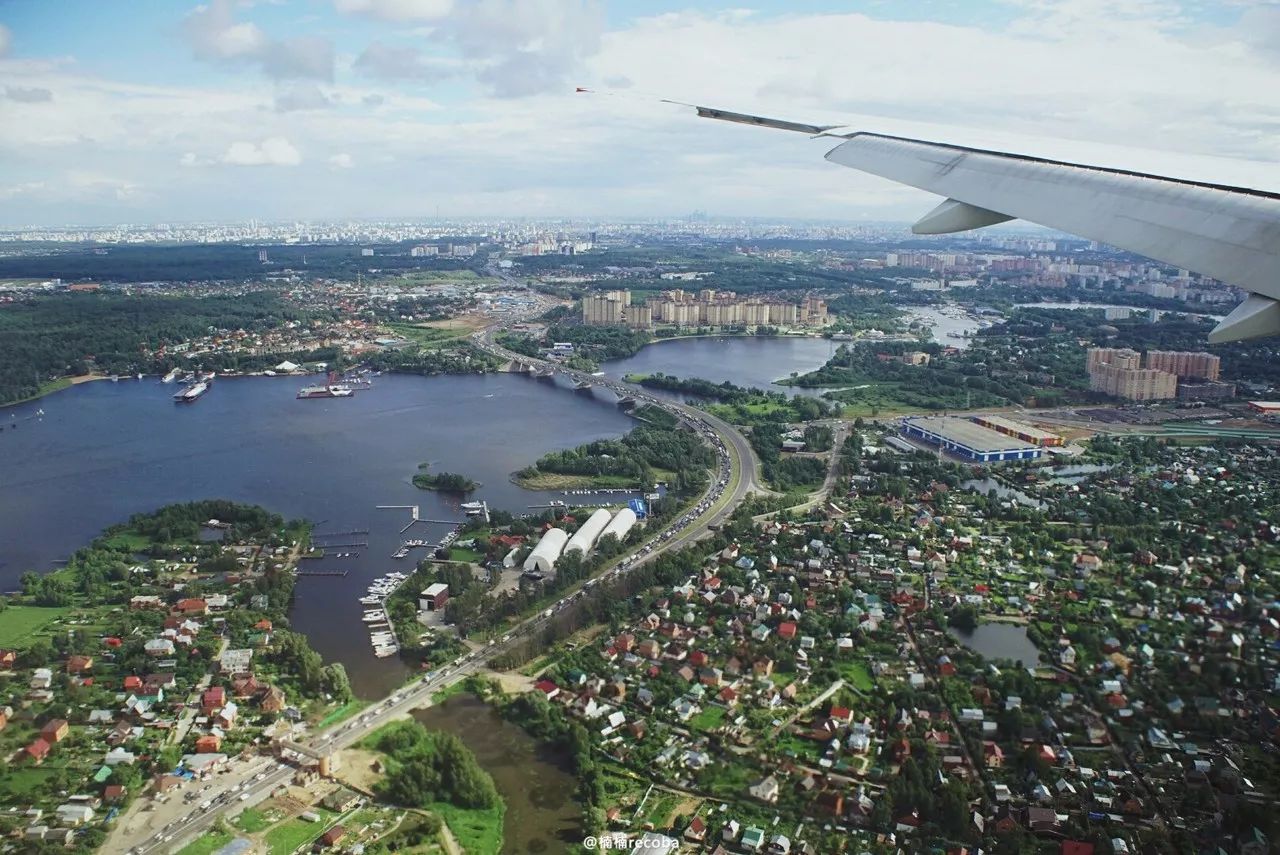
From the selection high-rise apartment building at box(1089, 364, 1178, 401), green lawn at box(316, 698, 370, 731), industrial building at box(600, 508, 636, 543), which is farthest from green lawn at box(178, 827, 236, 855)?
high-rise apartment building at box(1089, 364, 1178, 401)

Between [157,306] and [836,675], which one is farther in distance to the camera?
[157,306]

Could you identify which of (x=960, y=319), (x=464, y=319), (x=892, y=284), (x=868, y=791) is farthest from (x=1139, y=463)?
(x=892, y=284)

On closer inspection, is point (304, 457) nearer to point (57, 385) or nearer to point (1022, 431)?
point (57, 385)

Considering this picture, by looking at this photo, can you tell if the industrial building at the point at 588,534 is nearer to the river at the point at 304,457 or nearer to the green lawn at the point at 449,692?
the river at the point at 304,457

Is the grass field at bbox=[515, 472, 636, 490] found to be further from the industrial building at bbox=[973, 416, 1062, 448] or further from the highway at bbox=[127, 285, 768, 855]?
the industrial building at bbox=[973, 416, 1062, 448]

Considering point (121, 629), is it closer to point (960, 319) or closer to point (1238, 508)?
point (1238, 508)

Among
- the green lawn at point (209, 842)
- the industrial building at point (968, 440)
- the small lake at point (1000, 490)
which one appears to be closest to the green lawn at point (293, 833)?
the green lawn at point (209, 842)
